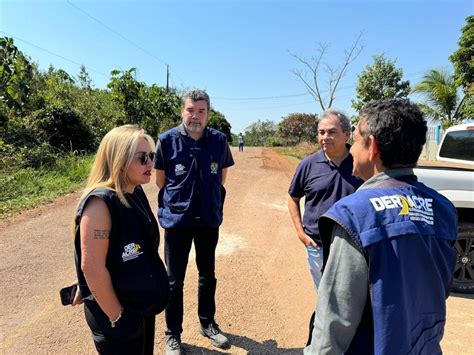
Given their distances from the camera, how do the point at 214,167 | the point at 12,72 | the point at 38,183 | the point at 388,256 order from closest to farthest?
the point at 388,256
the point at 214,167
the point at 12,72
the point at 38,183

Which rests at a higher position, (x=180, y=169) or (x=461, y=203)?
(x=180, y=169)

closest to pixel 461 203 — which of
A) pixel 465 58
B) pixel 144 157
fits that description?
pixel 144 157

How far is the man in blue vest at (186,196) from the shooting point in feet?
10.4

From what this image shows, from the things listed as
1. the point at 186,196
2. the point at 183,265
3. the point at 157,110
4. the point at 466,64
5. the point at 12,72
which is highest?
the point at 466,64

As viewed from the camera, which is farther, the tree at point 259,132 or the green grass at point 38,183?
the tree at point 259,132

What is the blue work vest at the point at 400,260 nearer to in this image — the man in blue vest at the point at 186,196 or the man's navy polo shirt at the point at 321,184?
the man's navy polo shirt at the point at 321,184

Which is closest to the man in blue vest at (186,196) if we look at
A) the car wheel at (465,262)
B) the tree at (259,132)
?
the car wheel at (465,262)

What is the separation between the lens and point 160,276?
2.05 m

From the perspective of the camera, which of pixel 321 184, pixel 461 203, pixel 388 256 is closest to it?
pixel 388 256

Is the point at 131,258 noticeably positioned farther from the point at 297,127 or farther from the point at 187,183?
the point at 297,127

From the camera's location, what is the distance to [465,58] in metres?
13.9

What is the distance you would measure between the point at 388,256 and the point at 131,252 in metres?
1.28

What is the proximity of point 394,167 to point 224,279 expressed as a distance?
3.75 m

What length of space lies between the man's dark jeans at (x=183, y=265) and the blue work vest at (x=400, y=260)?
202cm
